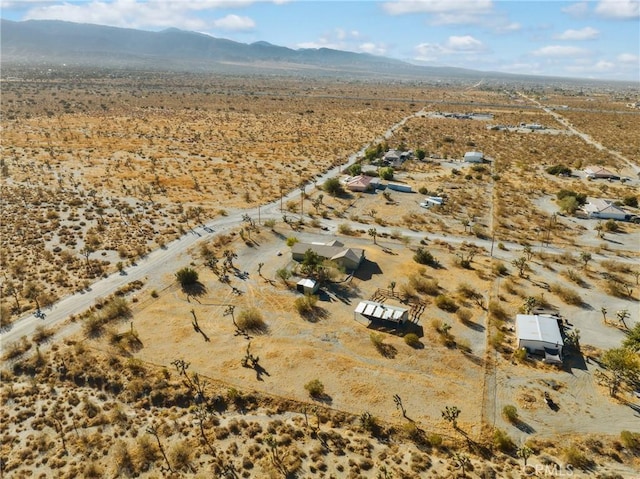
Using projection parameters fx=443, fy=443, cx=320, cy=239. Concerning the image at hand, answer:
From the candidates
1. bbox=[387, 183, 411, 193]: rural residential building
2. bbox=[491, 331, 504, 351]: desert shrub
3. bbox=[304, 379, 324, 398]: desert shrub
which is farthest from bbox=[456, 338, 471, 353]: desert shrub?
bbox=[387, 183, 411, 193]: rural residential building

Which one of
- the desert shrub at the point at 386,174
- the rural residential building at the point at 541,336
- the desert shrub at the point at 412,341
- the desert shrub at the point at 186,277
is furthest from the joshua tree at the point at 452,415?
the desert shrub at the point at 386,174

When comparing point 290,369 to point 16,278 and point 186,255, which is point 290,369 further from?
point 16,278

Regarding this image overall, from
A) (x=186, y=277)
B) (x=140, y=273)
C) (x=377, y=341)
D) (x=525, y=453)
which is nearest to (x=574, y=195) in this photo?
(x=377, y=341)

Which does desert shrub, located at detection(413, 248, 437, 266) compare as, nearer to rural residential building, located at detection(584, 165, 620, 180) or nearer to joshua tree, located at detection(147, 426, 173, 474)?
joshua tree, located at detection(147, 426, 173, 474)

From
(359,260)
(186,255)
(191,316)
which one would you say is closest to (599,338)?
(359,260)

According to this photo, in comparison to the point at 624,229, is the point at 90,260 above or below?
below

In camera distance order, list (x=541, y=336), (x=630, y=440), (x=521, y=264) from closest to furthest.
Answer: (x=630, y=440) → (x=541, y=336) → (x=521, y=264)

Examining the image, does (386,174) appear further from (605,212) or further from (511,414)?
(511,414)
